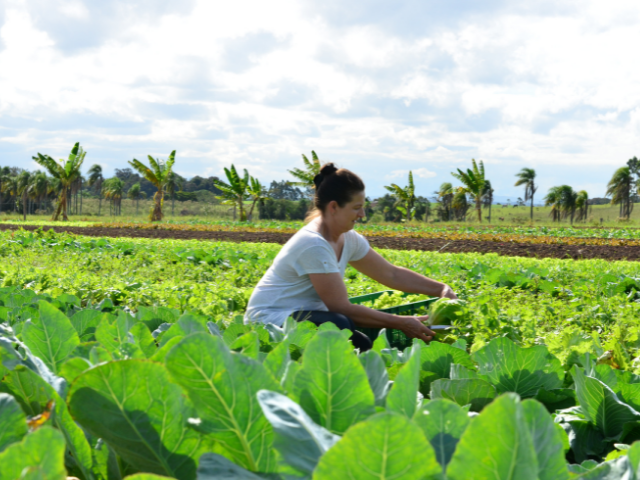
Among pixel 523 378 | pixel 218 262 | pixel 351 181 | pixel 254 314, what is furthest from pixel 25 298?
pixel 218 262

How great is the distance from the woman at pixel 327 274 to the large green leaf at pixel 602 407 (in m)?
1.83

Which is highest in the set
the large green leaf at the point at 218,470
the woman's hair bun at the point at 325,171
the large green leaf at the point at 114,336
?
the woman's hair bun at the point at 325,171

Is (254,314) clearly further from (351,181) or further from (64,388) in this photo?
(64,388)

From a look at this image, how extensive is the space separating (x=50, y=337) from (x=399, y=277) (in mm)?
3005

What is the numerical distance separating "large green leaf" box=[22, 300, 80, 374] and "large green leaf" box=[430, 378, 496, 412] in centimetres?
73

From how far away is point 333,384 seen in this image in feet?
1.95

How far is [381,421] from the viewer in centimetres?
41

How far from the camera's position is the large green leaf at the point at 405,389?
24.1 inches

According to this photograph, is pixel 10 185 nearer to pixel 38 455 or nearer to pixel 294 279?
pixel 294 279

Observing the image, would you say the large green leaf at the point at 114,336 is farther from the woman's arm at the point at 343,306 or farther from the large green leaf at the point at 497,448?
the woman's arm at the point at 343,306

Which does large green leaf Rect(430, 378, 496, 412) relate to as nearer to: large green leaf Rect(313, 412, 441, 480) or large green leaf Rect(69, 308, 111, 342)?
large green leaf Rect(313, 412, 441, 480)

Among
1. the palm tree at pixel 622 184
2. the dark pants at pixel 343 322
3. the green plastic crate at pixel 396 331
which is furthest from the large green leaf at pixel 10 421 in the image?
the palm tree at pixel 622 184

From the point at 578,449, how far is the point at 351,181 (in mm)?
2483

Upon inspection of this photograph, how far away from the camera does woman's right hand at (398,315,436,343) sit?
2.80 metres
